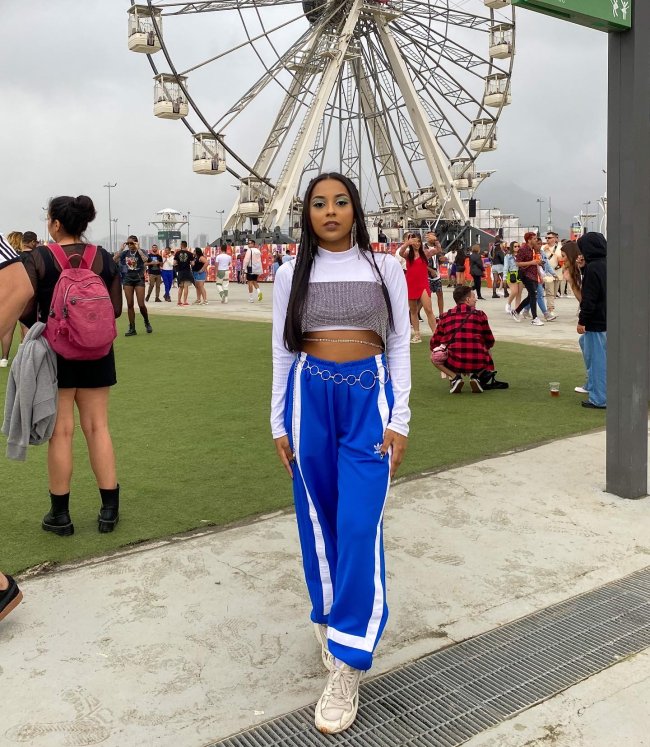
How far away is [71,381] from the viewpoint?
154 inches

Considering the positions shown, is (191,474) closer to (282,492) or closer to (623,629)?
(282,492)

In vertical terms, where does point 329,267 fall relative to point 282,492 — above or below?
above

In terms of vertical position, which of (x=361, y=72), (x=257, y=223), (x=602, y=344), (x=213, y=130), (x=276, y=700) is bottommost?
(x=276, y=700)

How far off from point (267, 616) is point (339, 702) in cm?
77

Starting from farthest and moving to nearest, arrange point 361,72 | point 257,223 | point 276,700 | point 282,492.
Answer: point 257,223
point 361,72
point 282,492
point 276,700

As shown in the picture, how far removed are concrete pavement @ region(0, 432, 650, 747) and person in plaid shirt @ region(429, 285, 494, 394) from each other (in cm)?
310

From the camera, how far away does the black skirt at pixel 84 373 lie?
389 centimetres

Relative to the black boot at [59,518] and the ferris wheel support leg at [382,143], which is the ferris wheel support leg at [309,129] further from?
the black boot at [59,518]

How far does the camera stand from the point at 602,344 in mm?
6906

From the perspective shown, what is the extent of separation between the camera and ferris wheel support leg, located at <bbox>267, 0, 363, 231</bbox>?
27.8 metres

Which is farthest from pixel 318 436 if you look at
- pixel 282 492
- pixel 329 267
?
pixel 282 492

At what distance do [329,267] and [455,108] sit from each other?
30.5 metres

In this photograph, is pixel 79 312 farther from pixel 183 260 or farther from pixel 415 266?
pixel 183 260

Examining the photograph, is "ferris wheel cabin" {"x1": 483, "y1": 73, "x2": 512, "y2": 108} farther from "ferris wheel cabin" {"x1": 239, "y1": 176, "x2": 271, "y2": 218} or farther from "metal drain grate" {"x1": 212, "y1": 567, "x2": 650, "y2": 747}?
"metal drain grate" {"x1": 212, "y1": 567, "x2": 650, "y2": 747}
